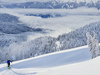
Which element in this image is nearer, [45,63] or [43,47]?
[45,63]

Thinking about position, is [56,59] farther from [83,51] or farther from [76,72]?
[76,72]

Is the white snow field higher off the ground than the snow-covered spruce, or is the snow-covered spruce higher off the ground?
the white snow field

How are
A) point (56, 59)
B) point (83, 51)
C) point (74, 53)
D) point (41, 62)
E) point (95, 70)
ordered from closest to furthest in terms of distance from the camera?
point (95, 70), point (41, 62), point (56, 59), point (74, 53), point (83, 51)

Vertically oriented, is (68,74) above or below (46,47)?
above

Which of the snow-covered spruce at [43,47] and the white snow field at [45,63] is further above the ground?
the white snow field at [45,63]

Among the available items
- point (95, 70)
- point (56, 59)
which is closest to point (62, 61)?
point (56, 59)

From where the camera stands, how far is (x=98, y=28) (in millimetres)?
178625

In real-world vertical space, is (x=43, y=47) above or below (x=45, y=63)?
below

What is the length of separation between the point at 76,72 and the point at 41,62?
16.9 metres

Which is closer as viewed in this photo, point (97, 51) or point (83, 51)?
point (97, 51)

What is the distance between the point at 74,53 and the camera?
4088cm

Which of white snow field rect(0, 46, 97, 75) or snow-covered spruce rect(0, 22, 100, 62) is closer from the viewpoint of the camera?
white snow field rect(0, 46, 97, 75)

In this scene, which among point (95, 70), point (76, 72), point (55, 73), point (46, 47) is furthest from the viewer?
point (46, 47)

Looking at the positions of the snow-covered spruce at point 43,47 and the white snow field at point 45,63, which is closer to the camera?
the white snow field at point 45,63
